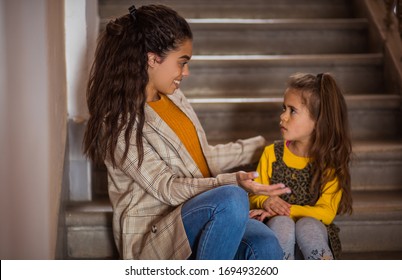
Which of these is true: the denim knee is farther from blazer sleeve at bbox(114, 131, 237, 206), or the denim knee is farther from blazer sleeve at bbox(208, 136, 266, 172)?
blazer sleeve at bbox(208, 136, 266, 172)

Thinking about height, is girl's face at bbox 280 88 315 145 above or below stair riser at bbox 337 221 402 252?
above

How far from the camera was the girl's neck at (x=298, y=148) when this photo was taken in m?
1.98

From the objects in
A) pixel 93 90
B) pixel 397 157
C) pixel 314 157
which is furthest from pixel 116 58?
pixel 397 157

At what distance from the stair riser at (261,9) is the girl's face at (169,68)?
45.6 inches

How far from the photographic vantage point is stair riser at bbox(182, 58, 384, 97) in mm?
2701

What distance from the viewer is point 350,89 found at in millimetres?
2748

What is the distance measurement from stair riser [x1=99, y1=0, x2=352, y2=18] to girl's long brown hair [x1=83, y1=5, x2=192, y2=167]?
1164 millimetres

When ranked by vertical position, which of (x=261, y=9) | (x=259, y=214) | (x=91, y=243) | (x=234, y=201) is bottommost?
(x=91, y=243)

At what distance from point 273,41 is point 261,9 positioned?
250 mm

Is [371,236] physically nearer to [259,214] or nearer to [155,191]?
[259,214]

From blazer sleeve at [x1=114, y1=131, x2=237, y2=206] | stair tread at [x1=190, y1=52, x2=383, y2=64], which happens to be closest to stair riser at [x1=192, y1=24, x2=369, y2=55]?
stair tread at [x1=190, y1=52, x2=383, y2=64]

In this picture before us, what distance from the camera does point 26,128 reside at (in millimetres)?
1636

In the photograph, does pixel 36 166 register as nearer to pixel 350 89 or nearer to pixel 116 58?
pixel 116 58

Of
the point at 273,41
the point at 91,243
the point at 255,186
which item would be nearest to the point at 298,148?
the point at 255,186
